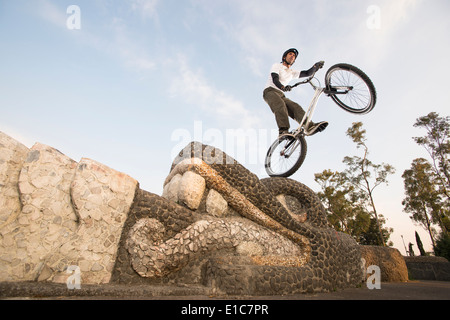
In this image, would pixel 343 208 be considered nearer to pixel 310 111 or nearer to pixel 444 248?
pixel 444 248

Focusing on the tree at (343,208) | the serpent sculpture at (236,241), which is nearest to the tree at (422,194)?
the tree at (343,208)

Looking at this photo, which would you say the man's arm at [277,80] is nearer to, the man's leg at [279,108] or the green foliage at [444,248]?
the man's leg at [279,108]

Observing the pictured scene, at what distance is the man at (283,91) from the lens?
564 cm

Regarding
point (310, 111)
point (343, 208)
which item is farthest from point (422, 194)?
point (310, 111)

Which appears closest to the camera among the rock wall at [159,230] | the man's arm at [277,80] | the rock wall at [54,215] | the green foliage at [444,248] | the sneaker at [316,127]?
the rock wall at [54,215]

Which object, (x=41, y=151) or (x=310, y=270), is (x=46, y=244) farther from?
(x=310, y=270)

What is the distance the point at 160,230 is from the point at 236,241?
4.23ft

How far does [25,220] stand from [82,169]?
0.92 m

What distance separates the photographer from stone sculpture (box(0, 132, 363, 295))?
3.23m

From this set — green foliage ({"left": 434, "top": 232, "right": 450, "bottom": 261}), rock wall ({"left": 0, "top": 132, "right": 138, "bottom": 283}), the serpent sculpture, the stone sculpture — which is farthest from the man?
green foliage ({"left": 434, "top": 232, "right": 450, "bottom": 261})

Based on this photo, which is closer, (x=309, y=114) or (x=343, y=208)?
(x=309, y=114)

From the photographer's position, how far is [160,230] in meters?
3.99
